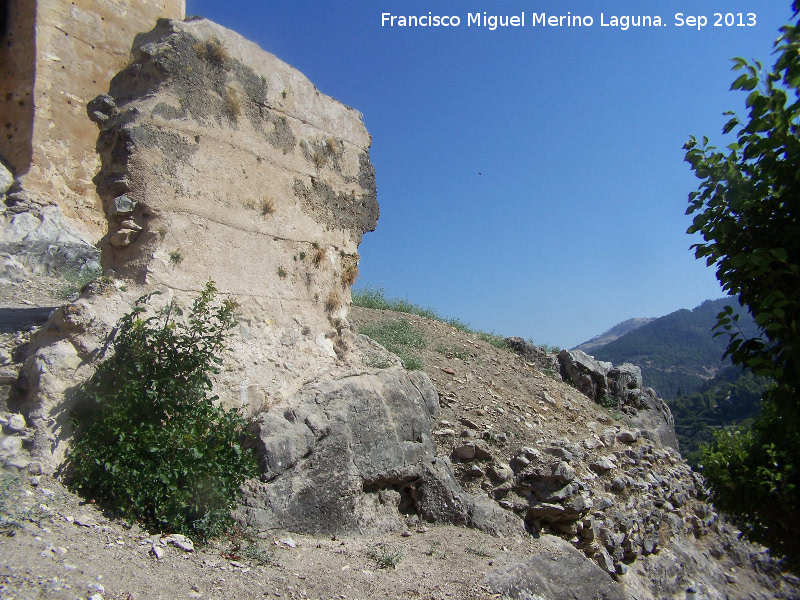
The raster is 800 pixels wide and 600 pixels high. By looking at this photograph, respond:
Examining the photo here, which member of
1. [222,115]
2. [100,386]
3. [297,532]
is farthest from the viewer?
[222,115]

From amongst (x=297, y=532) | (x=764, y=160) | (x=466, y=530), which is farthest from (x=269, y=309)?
(x=764, y=160)

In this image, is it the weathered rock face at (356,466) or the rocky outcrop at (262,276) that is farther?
the weathered rock face at (356,466)

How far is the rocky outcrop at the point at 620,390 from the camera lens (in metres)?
→ 11.3

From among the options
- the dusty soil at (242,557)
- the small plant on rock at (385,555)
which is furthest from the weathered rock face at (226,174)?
the small plant on rock at (385,555)

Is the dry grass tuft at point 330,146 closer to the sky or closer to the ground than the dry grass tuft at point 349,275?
closer to the sky

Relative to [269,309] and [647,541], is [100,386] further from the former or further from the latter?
[647,541]

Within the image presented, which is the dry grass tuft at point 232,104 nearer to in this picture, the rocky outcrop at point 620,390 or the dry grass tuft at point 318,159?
the dry grass tuft at point 318,159

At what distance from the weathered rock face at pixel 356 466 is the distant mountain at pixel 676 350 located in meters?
55.9

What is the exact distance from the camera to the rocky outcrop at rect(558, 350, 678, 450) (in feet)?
37.0

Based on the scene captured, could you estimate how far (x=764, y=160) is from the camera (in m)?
3.21

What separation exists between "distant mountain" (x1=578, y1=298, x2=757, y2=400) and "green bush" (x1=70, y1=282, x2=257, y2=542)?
5857cm

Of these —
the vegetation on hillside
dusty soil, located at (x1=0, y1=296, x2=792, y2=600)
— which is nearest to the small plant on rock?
dusty soil, located at (x1=0, y1=296, x2=792, y2=600)

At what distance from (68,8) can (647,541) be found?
15.2 metres

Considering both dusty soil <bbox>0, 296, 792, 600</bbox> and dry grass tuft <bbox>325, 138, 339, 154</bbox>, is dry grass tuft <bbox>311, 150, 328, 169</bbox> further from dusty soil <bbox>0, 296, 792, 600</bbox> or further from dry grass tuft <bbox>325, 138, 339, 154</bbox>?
dusty soil <bbox>0, 296, 792, 600</bbox>
